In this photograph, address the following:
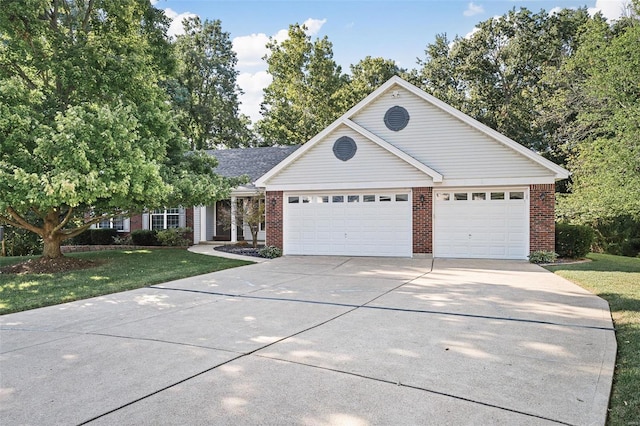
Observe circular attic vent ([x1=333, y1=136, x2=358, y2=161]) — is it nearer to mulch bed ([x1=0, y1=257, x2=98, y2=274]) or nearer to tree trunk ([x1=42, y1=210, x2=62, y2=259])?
mulch bed ([x1=0, y1=257, x2=98, y2=274])

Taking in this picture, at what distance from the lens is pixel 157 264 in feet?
39.9

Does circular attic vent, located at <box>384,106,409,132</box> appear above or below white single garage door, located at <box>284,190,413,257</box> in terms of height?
above

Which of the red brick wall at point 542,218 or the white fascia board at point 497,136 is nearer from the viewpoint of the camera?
the white fascia board at point 497,136

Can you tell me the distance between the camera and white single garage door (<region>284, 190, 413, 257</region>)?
14.0 meters

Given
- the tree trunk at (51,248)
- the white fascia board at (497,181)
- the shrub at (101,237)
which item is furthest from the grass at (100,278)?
the white fascia board at (497,181)

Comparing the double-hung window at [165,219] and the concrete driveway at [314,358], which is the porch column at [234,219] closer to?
the double-hung window at [165,219]

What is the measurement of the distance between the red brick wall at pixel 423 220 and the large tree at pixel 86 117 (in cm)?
621

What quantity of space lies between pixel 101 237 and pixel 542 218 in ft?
59.6

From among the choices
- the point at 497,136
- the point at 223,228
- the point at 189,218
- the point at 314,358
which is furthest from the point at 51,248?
the point at 497,136

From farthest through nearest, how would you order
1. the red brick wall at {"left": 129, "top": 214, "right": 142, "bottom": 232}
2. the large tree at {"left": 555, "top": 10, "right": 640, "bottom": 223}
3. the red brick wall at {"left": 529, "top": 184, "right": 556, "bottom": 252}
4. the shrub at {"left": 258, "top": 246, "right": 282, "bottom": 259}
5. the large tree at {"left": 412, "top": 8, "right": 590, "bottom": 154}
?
the large tree at {"left": 412, "top": 8, "right": 590, "bottom": 154}
the red brick wall at {"left": 129, "top": 214, "right": 142, "bottom": 232}
the shrub at {"left": 258, "top": 246, "right": 282, "bottom": 259}
the red brick wall at {"left": 529, "top": 184, "right": 556, "bottom": 252}
the large tree at {"left": 555, "top": 10, "right": 640, "bottom": 223}

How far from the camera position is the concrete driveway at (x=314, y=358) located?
3273 mm

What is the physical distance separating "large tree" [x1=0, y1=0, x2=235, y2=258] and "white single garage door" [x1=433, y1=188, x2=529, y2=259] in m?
7.18

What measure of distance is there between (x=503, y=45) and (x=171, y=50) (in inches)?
999

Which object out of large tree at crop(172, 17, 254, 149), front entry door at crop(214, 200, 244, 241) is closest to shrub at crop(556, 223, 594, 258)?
front entry door at crop(214, 200, 244, 241)
